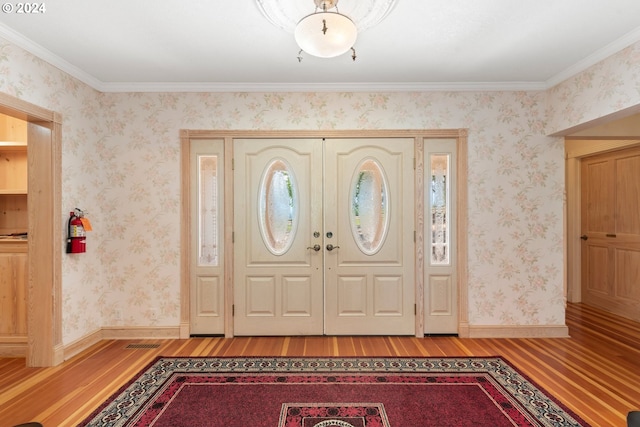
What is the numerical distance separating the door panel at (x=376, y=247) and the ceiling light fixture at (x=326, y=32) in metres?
1.75

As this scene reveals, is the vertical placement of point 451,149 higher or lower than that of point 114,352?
higher

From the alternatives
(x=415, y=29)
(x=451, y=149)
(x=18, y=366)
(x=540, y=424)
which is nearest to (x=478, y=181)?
(x=451, y=149)

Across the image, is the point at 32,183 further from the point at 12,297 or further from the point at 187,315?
the point at 187,315

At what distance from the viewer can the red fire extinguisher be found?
3.15m

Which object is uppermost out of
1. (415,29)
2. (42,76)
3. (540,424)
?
(415,29)

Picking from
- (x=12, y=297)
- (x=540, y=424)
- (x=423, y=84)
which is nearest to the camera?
(x=540, y=424)

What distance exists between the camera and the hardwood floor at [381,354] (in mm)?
2381

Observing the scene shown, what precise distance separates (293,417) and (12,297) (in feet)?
9.99

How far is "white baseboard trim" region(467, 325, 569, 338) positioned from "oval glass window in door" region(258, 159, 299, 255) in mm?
2292

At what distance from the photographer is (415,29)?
2549 millimetres

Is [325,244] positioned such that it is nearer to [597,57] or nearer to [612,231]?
[597,57]

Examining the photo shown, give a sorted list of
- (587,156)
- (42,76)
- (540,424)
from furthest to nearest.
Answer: (587,156)
(42,76)
(540,424)

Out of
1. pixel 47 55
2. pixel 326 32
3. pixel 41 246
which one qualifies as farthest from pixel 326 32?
pixel 41 246

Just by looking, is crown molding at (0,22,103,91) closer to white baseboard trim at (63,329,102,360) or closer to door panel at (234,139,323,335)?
door panel at (234,139,323,335)
